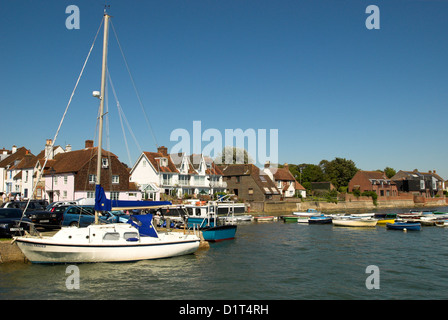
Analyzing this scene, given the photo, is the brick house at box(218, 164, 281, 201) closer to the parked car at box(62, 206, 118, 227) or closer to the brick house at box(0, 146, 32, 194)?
the brick house at box(0, 146, 32, 194)

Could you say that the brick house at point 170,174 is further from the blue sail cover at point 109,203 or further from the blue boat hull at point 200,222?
the blue sail cover at point 109,203

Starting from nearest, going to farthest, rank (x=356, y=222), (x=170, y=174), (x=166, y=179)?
1. (x=356, y=222)
2. (x=166, y=179)
3. (x=170, y=174)

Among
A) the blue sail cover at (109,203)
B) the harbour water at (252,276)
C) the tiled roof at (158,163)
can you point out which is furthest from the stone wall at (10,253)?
the tiled roof at (158,163)

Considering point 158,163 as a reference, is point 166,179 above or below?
below

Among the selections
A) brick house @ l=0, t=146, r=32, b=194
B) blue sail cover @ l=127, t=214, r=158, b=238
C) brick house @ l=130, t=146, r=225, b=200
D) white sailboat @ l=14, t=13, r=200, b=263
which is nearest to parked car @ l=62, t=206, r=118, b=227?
white sailboat @ l=14, t=13, r=200, b=263

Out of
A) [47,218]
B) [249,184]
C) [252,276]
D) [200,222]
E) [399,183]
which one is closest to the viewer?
[252,276]

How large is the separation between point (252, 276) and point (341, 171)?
10791 cm

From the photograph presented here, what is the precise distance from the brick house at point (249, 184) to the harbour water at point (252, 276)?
4888 centimetres

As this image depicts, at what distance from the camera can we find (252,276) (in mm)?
20062

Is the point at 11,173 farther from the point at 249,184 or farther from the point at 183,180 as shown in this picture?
the point at 249,184

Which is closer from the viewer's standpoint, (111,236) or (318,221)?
(111,236)

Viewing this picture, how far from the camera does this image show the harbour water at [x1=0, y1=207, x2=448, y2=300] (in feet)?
54.7

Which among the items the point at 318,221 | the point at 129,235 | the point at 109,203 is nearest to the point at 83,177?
the point at 109,203
